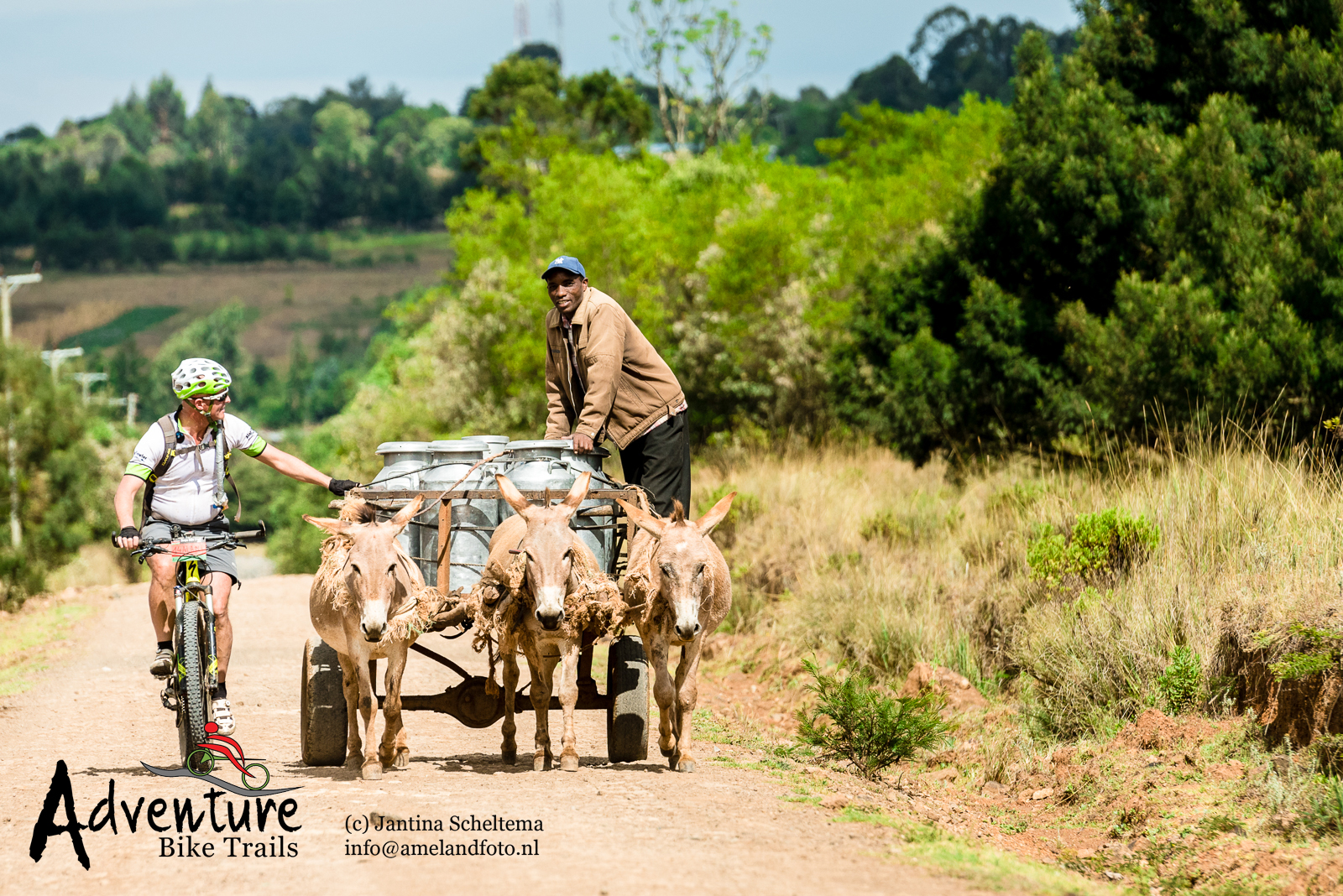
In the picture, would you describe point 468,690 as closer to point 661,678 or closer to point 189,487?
point 661,678

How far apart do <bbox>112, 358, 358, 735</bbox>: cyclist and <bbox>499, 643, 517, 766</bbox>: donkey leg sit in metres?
1.26

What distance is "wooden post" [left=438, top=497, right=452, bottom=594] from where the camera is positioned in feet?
25.7

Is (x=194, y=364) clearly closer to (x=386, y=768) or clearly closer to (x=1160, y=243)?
(x=386, y=768)

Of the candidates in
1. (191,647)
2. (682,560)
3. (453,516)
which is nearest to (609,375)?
(453,516)

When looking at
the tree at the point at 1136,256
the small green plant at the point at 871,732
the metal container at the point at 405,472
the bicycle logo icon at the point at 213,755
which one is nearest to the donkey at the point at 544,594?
the metal container at the point at 405,472

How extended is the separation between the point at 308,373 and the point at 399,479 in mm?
147556

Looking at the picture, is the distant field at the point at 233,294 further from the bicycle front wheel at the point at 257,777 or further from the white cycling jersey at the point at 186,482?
the bicycle front wheel at the point at 257,777

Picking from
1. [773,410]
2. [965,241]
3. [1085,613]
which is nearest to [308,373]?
[773,410]

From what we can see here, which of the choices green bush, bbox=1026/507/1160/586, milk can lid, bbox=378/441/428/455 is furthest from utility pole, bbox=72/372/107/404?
milk can lid, bbox=378/441/428/455

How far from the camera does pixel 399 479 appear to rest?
8.14 meters

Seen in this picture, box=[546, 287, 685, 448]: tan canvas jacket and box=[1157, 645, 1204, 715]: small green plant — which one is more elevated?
box=[546, 287, 685, 448]: tan canvas jacket

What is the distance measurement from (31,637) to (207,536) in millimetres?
10564

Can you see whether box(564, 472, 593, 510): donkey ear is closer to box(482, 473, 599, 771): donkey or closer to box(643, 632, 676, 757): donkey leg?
box(482, 473, 599, 771): donkey

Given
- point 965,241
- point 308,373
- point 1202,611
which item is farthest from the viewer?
point 308,373
